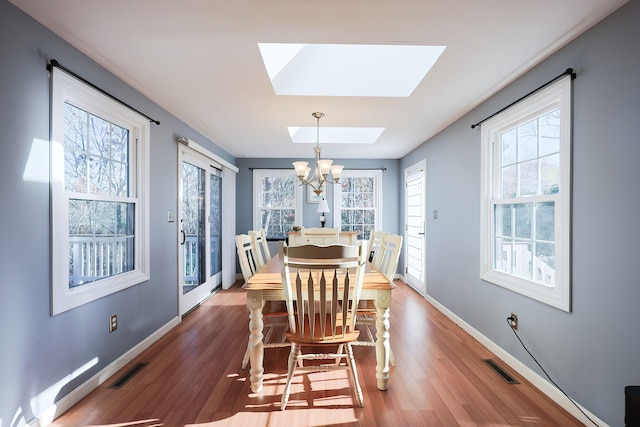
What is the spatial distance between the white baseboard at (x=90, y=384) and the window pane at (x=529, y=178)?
3480 mm

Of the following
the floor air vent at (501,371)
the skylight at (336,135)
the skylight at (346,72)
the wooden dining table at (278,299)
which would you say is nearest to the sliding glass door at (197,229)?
the skylight at (336,135)

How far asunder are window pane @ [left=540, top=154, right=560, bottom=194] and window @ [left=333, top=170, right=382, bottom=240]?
12.2 feet

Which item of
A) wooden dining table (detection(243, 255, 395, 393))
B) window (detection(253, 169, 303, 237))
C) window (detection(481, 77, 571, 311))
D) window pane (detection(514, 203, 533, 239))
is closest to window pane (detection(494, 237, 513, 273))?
window (detection(481, 77, 571, 311))

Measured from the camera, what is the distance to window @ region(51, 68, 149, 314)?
1.92 meters

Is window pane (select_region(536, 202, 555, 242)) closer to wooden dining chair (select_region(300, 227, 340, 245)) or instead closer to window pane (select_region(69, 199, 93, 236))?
wooden dining chair (select_region(300, 227, 340, 245))

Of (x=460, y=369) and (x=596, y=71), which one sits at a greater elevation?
(x=596, y=71)

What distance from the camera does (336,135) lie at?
16.0 ft

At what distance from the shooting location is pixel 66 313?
197 centimetres

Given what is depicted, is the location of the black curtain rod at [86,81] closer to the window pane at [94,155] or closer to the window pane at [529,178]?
the window pane at [94,155]

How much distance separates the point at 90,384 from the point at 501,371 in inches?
118

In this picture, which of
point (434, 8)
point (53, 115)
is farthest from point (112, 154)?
point (434, 8)

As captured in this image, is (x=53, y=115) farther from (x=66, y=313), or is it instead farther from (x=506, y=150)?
(x=506, y=150)

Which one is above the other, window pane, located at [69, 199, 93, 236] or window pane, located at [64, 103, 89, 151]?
window pane, located at [64, 103, 89, 151]

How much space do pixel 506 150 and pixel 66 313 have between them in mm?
3573
